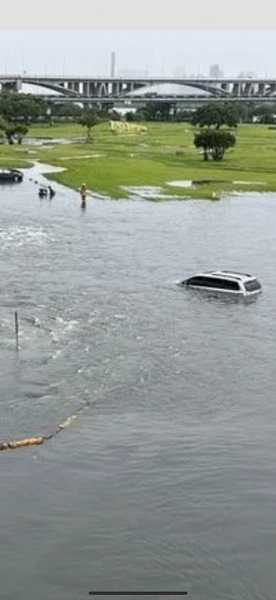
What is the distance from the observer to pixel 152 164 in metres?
94.4

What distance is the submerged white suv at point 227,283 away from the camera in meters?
40.2

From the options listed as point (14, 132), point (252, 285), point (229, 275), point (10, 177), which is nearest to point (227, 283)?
point (229, 275)

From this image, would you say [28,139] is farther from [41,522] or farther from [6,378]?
[41,522]

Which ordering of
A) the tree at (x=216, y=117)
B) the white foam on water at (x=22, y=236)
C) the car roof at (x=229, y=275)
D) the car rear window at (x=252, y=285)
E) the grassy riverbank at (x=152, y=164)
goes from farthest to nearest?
1. the tree at (x=216, y=117)
2. the grassy riverbank at (x=152, y=164)
3. the white foam on water at (x=22, y=236)
4. the car roof at (x=229, y=275)
5. the car rear window at (x=252, y=285)

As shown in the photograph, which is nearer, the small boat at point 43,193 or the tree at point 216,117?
the small boat at point 43,193

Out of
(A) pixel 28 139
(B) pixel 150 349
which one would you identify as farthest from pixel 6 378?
(A) pixel 28 139

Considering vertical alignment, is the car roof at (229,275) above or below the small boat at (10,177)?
above

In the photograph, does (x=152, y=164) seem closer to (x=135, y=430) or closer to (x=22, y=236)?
(x=22, y=236)

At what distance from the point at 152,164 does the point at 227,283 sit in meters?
55.6

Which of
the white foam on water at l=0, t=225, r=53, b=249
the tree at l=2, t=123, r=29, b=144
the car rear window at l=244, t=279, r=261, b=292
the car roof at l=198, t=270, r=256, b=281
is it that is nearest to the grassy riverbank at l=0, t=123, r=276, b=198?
the tree at l=2, t=123, r=29, b=144

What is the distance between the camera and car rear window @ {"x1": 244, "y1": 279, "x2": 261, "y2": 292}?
132ft

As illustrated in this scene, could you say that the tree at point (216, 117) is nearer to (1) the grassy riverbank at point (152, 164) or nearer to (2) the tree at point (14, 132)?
(1) the grassy riverbank at point (152, 164)

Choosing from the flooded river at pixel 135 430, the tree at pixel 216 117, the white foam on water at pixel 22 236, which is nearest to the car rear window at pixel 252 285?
the flooded river at pixel 135 430

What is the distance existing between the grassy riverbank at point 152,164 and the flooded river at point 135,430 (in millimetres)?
33159
